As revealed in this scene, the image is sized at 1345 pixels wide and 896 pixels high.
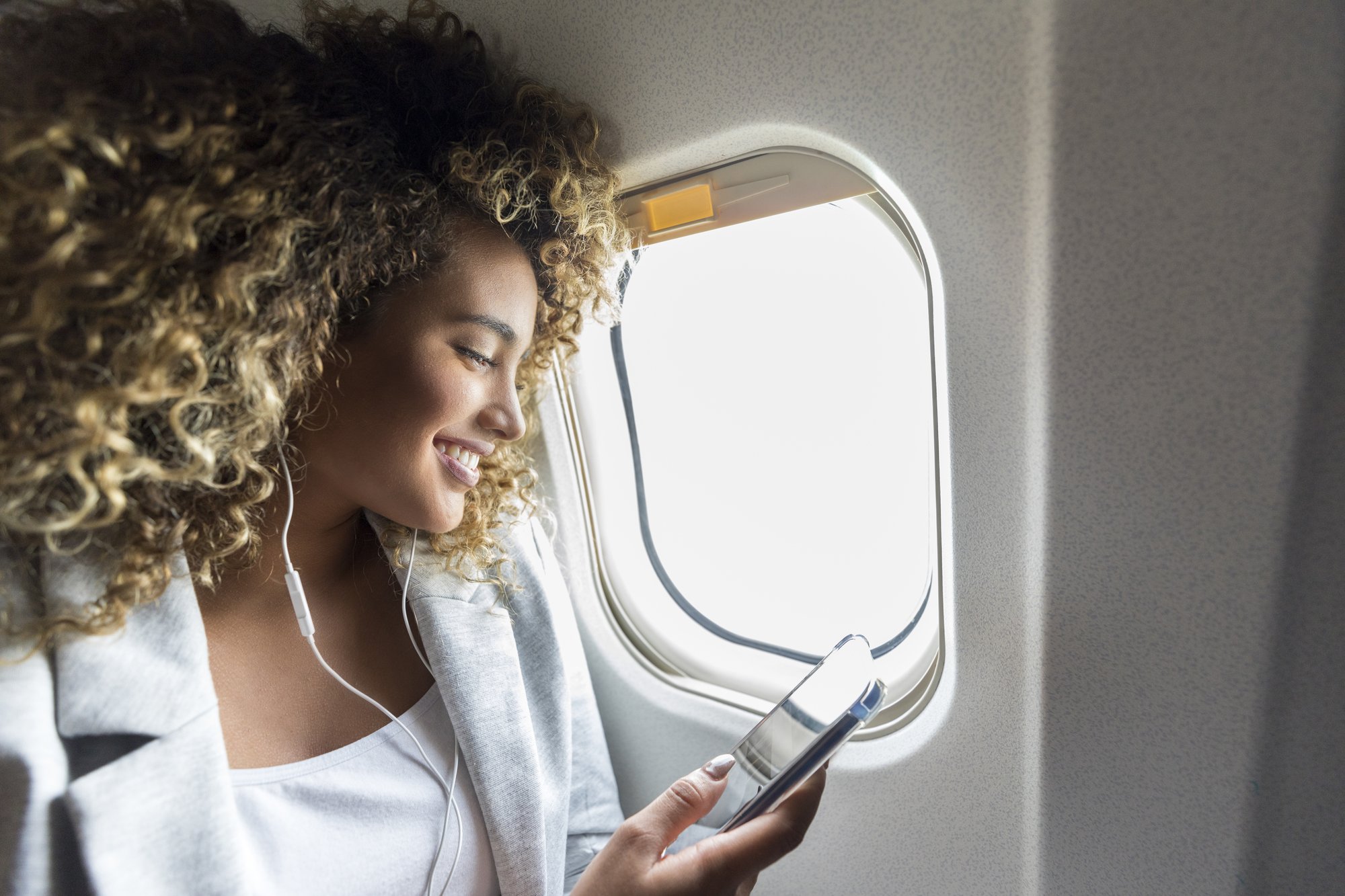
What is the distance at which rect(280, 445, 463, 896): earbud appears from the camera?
3.51ft

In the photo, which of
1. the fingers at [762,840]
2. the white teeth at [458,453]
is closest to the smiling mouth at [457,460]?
the white teeth at [458,453]

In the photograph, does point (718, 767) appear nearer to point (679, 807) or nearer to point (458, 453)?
point (679, 807)

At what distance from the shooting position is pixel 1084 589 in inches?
33.9

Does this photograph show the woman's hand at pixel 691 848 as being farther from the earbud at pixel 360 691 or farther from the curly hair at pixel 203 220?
the curly hair at pixel 203 220

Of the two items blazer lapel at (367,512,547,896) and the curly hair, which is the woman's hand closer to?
blazer lapel at (367,512,547,896)

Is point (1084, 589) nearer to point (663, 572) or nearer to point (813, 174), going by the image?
point (813, 174)

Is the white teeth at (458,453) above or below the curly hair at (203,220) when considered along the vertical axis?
below

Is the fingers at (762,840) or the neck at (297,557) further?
the neck at (297,557)

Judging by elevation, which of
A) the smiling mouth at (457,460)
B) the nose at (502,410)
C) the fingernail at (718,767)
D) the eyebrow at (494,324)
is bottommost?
the fingernail at (718,767)

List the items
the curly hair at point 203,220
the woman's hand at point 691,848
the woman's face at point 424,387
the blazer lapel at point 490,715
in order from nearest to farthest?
the curly hair at point 203,220, the woman's hand at point 691,848, the woman's face at point 424,387, the blazer lapel at point 490,715

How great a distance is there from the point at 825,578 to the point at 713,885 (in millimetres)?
675

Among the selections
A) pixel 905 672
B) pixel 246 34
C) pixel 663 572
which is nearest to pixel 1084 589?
pixel 905 672

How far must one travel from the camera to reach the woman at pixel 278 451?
836 mm

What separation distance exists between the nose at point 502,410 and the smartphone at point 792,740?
58 centimetres
